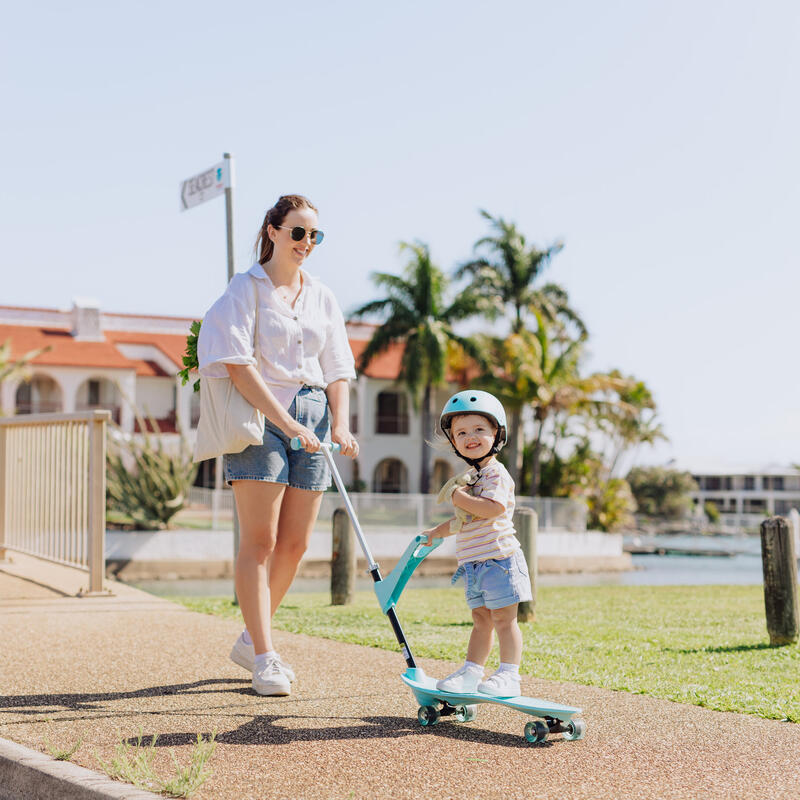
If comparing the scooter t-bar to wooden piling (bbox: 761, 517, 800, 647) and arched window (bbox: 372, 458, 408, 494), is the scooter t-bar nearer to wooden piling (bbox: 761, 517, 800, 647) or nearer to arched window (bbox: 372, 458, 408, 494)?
wooden piling (bbox: 761, 517, 800, 647)

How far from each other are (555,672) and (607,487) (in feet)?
112

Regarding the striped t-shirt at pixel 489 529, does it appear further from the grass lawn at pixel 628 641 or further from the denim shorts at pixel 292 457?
the grass lawn at pixel 628 641

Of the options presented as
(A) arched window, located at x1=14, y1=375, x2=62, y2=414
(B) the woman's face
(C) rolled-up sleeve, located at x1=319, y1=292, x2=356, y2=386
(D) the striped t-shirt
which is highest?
(A) arched window, located at x1=14, y1=375, x2=62, y2=414

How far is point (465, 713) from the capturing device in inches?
152

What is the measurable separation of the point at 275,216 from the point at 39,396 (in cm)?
4130

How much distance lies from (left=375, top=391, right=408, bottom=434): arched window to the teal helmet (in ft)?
141

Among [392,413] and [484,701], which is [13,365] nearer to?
[392,413]

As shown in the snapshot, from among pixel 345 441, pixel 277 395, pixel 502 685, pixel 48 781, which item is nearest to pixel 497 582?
pixel 502 685

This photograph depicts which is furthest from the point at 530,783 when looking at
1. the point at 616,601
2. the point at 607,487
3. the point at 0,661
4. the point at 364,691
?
the point at 607,487

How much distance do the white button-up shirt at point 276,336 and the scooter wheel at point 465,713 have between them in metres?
1.45

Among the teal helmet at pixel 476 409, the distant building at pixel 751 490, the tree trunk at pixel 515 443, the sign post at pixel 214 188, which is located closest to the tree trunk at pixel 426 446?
the tree trunk at pixel 515 443

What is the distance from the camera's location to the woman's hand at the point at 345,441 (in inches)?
170

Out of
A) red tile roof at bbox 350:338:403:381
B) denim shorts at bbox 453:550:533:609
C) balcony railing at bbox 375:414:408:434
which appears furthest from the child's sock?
balcony railing at bbox 375:414:408:434

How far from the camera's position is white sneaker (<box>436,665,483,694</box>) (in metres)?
3.76
